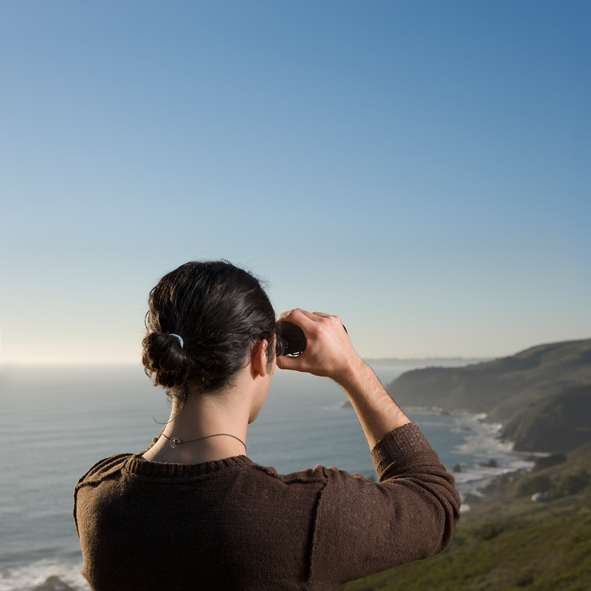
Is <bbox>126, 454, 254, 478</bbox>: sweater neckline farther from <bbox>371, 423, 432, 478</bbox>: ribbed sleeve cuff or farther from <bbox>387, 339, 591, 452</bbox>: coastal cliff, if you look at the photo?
<bbox>387, 339, 591, 452</bbox>: coastal cliff

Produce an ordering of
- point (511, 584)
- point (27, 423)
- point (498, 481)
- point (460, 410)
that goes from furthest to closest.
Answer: point (460, 410) < point (27, 423) < point (498, 481) < point (511, 584)

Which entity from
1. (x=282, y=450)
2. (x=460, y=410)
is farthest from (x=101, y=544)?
(x=460, y=410)

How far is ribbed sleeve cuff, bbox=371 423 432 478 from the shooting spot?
4.24ft

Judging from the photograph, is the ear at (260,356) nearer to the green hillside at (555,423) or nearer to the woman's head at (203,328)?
the woman's head at (203,328)

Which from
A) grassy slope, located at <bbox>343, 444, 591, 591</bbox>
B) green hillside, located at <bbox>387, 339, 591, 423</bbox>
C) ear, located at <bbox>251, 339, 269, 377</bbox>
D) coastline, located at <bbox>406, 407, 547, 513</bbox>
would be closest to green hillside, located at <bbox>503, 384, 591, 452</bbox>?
coastline, located at <bbox>406, 407, 547, 513</bbox>

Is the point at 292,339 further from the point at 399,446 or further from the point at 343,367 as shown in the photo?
the point at 399,446

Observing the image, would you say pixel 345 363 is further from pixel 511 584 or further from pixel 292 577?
pixel 511 584

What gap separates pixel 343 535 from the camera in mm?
1028

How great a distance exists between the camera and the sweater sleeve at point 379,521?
1.03m

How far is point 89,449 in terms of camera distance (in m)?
81.6

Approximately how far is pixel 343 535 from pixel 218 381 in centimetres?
41

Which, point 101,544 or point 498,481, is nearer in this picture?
point 101,544

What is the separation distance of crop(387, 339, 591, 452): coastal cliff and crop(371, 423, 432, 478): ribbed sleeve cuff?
308ft

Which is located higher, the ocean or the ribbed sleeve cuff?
the ribbed sleeve cuff
